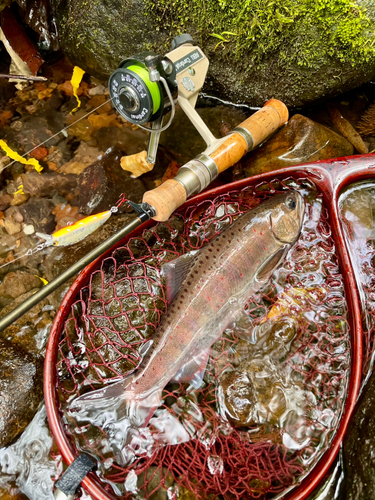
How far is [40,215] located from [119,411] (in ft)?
7.55

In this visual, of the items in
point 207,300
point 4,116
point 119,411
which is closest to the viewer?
point 119,411

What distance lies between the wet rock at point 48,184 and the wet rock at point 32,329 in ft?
4.04

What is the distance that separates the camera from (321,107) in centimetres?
405

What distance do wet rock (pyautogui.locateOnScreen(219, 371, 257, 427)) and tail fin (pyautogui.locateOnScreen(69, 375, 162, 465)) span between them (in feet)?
1.97

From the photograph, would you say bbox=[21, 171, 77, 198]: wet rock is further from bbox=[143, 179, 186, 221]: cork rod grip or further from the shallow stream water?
bbox=[143, 179, 186, 221]: cork rod grip

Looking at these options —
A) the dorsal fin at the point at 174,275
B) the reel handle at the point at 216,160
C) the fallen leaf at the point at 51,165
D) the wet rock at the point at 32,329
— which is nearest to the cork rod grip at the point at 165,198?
the reel handle at the point at 216,160

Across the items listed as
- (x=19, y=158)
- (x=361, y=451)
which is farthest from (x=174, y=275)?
(x=19, y=158)

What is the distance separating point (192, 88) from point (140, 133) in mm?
1438

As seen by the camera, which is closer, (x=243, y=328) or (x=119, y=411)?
(x=119, y=411)

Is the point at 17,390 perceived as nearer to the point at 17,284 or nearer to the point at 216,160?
the point at 17,284

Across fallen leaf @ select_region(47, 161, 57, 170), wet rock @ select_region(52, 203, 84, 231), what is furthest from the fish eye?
fallen leaf @ select_region(47, 161, 57, 170)

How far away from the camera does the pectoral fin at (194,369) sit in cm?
291

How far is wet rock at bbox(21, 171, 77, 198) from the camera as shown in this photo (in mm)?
4117

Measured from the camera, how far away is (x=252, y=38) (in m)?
3.39
